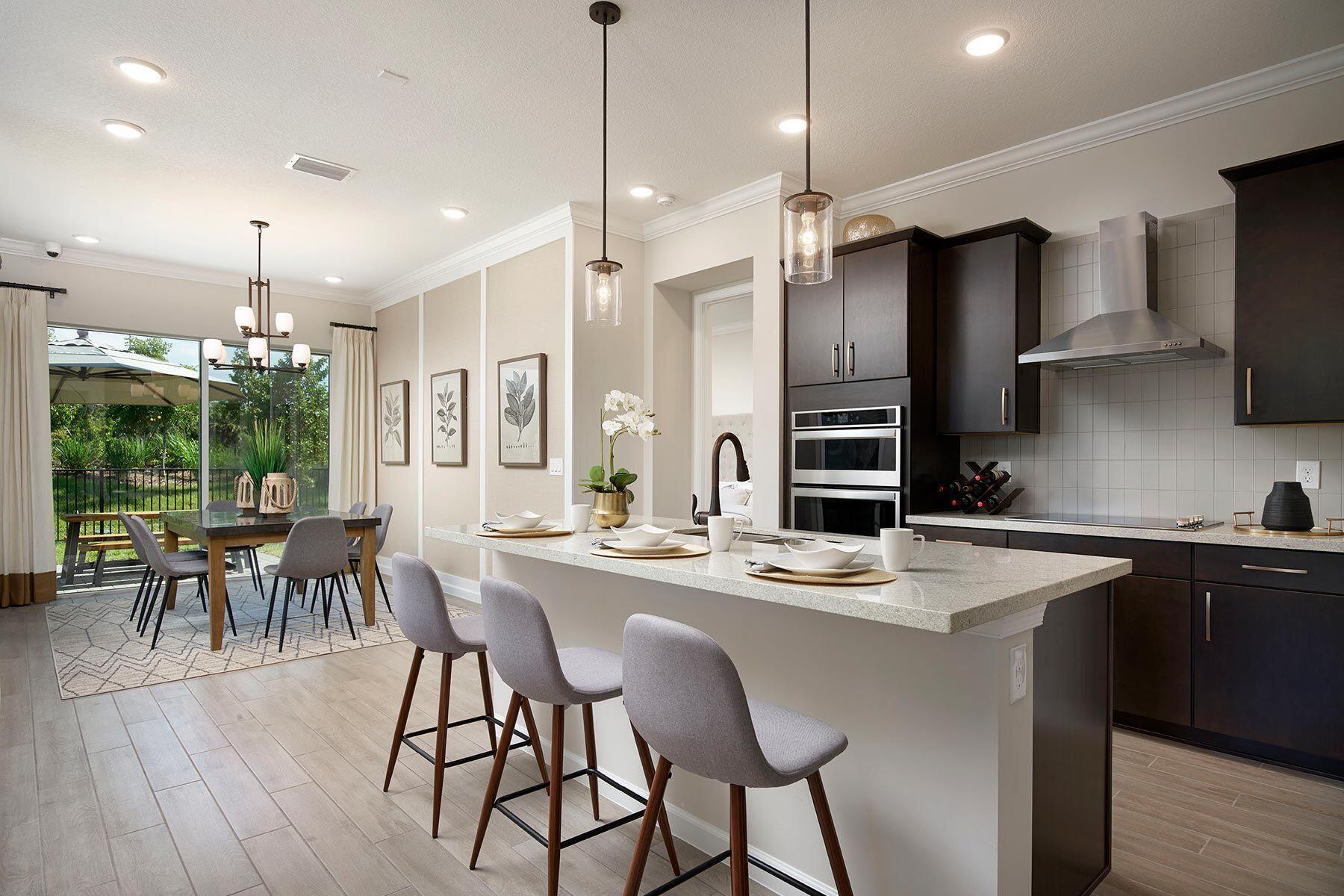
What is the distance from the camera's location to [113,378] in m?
6.23

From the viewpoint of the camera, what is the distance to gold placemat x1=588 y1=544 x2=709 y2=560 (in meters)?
1.99

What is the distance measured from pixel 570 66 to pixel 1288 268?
2.99m

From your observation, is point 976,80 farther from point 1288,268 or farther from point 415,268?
point 415,268

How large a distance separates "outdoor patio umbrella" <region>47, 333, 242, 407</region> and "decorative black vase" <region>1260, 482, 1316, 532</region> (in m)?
7.65

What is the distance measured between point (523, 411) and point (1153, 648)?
3989 millimetres

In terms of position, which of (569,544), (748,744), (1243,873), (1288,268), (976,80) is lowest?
(1243,873)

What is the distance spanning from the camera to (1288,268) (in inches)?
114

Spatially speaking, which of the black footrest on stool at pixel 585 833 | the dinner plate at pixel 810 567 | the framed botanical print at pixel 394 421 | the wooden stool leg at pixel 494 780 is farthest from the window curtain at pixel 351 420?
the dinner plate at pixel 810 567

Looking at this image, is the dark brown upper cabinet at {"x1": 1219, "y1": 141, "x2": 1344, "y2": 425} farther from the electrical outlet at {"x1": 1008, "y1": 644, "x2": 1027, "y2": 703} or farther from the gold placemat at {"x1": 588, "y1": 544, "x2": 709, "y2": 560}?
the gold placemat at {"x1": 588, "y1": 544, "x2": 709, "y2": 560}

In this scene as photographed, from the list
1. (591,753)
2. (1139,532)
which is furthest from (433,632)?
(1139,532)

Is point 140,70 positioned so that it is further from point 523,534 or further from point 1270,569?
point 1270,569

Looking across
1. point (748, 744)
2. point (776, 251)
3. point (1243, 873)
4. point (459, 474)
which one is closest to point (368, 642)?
point (459, 474)

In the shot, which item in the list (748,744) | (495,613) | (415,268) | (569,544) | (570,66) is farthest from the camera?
(415,268)

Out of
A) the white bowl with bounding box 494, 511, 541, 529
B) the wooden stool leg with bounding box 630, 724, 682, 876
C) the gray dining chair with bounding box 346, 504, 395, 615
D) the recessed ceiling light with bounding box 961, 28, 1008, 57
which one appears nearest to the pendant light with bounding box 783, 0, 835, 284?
the recessed ceiling light with bounding box 961, 28, 1008, 57
